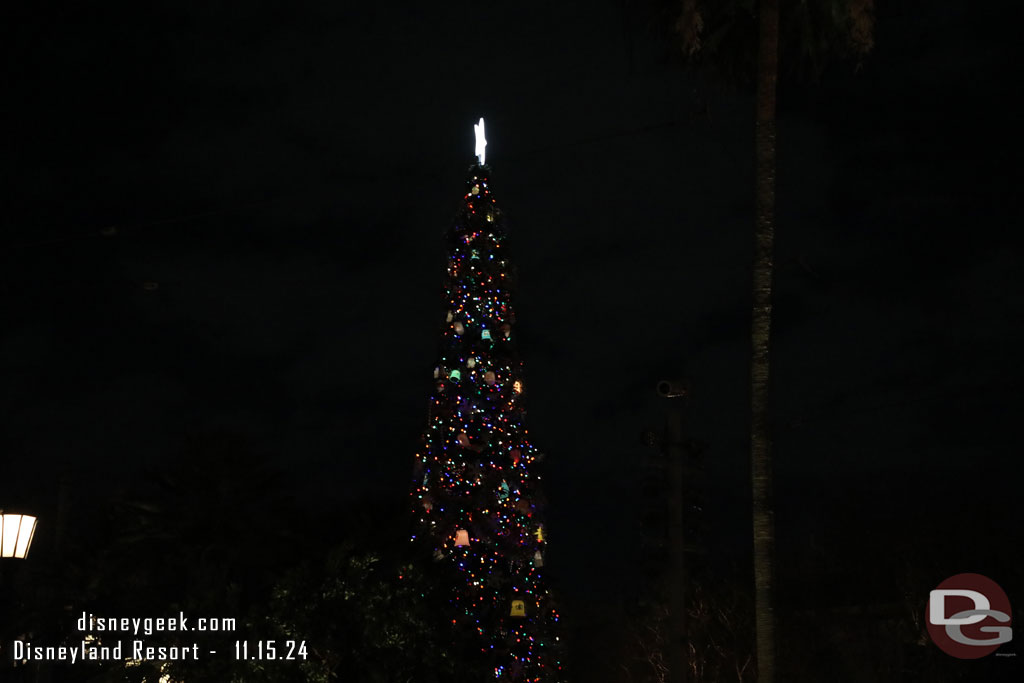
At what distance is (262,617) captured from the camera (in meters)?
18.8

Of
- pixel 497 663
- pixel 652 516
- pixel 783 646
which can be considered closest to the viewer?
pixel 652 516

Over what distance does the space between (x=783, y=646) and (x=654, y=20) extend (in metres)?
26.4

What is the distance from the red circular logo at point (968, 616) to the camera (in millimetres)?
27234

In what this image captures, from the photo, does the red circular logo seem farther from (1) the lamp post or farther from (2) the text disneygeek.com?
(2) the text disneygeek.com

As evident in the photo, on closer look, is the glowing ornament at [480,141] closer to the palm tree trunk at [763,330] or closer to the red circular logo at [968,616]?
the palm tree trunk at [763,330]

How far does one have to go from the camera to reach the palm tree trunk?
50.5 feet

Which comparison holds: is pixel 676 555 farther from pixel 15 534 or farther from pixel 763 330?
pixel 15 534

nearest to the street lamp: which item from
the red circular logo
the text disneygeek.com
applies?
the text disneygeek.com

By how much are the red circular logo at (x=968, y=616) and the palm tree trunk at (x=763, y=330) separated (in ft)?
45.5

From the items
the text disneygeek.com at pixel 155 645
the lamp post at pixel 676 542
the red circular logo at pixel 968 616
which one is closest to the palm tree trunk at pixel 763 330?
the lamp post at pixel 676 542

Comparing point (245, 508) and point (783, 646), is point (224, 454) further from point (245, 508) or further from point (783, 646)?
point (783, 646)

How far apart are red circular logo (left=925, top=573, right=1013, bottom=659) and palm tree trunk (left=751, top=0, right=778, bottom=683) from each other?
13.9m

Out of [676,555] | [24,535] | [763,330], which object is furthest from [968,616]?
[24,535]

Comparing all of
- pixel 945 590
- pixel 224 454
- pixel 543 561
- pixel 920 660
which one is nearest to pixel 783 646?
pixel 920 660
